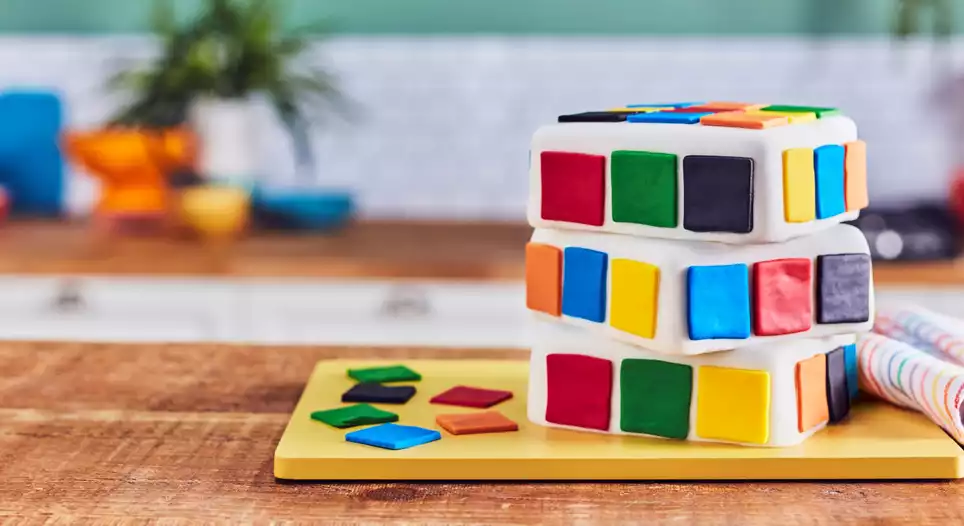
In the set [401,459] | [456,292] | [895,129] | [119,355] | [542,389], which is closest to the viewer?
[401,459]

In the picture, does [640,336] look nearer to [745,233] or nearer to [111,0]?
[745,233]

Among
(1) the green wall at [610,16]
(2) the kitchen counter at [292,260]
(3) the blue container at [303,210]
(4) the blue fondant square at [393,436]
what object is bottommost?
(2) the kitchen counter at [292,260]

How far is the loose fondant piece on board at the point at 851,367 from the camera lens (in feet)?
3.42

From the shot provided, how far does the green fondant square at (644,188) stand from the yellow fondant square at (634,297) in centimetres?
4

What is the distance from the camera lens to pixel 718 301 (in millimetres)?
915

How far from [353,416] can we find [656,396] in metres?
0.25

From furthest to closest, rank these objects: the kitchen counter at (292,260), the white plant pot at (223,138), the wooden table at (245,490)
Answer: the white plant pot at (223,138), the kitchen counter at (292,260), the wooden table at (245,490)

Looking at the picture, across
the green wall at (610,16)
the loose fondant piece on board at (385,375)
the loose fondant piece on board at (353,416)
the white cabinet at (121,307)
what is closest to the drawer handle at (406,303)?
the white cabinet at (121,307)

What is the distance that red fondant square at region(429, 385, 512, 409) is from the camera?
42.4 inches

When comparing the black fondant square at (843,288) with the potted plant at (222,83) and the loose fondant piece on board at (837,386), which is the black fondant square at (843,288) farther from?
the potted plant at (222,83)

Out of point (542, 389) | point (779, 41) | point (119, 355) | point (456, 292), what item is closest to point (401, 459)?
point (542, 389)

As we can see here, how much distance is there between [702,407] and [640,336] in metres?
0.08

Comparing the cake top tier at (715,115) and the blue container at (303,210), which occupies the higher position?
the cake top tier at (715,115)

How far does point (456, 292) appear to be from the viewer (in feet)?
8.17
